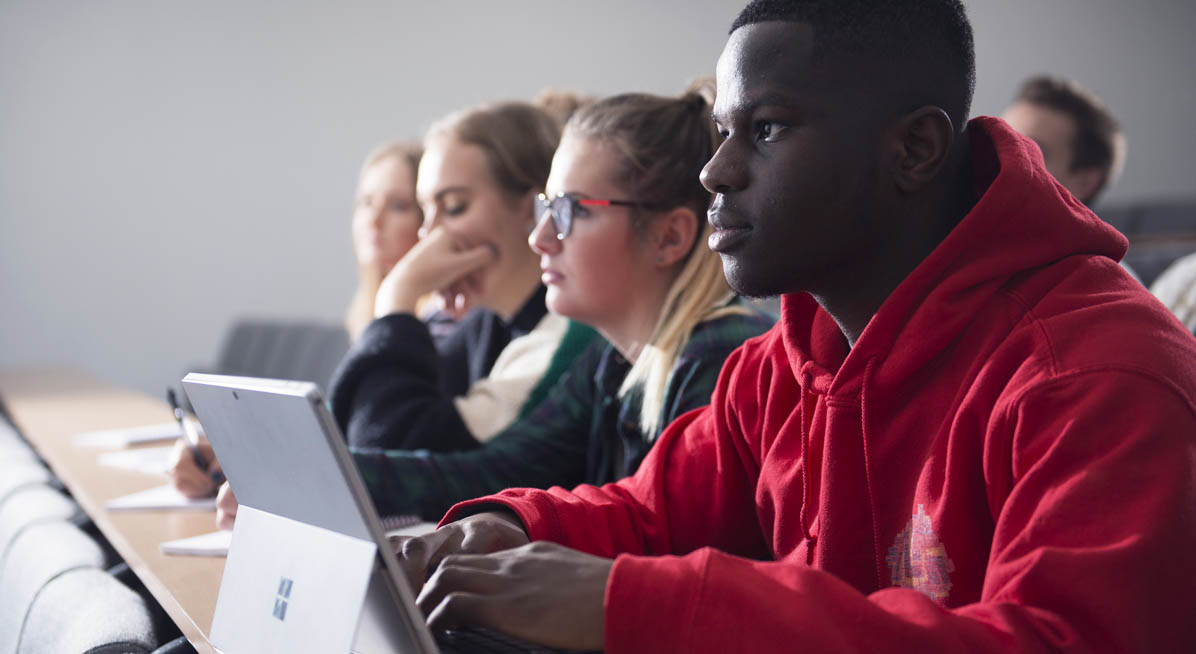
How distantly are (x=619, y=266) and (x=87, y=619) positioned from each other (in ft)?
2.50

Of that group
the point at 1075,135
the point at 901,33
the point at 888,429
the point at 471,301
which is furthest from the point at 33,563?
the point at 1075,135

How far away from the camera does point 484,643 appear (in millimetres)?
655

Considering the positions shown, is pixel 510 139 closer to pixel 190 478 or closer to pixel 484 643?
pixel 190 478

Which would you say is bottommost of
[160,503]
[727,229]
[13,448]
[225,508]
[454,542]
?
[13,448]

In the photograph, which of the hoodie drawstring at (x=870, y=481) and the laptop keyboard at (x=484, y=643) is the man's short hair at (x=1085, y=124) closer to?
the hoodie drawstring at (x=870, y=481)

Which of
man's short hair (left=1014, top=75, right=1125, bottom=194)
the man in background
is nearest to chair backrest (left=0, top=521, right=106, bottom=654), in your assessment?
the man in background

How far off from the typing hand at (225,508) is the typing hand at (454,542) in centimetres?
42

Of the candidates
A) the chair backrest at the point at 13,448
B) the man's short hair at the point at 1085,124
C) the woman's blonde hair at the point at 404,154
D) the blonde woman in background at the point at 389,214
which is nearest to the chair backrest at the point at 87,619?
the chair backrest at the point at 13,448

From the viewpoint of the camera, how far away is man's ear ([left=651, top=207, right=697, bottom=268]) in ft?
4.78

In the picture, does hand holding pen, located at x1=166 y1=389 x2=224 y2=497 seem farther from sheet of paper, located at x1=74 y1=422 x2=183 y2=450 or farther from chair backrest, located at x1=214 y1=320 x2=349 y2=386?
chair backrest, located at x1=214 y1=320 x2=349 y2=386

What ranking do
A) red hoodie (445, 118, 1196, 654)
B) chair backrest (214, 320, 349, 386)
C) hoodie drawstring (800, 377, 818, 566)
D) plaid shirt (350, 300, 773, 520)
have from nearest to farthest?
1. red hoodie (445, 118, 1196, 654)
2. hoodie drawstring (800, 377, 818, 566)
3. plaid shirt (350, 300, 773, 520)
4. chair backrest (214, 320, 349, 386)

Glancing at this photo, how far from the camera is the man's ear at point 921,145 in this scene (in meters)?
0.79

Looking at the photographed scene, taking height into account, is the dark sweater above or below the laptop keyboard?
below

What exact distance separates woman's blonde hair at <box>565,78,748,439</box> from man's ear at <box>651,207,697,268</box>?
1 cm
